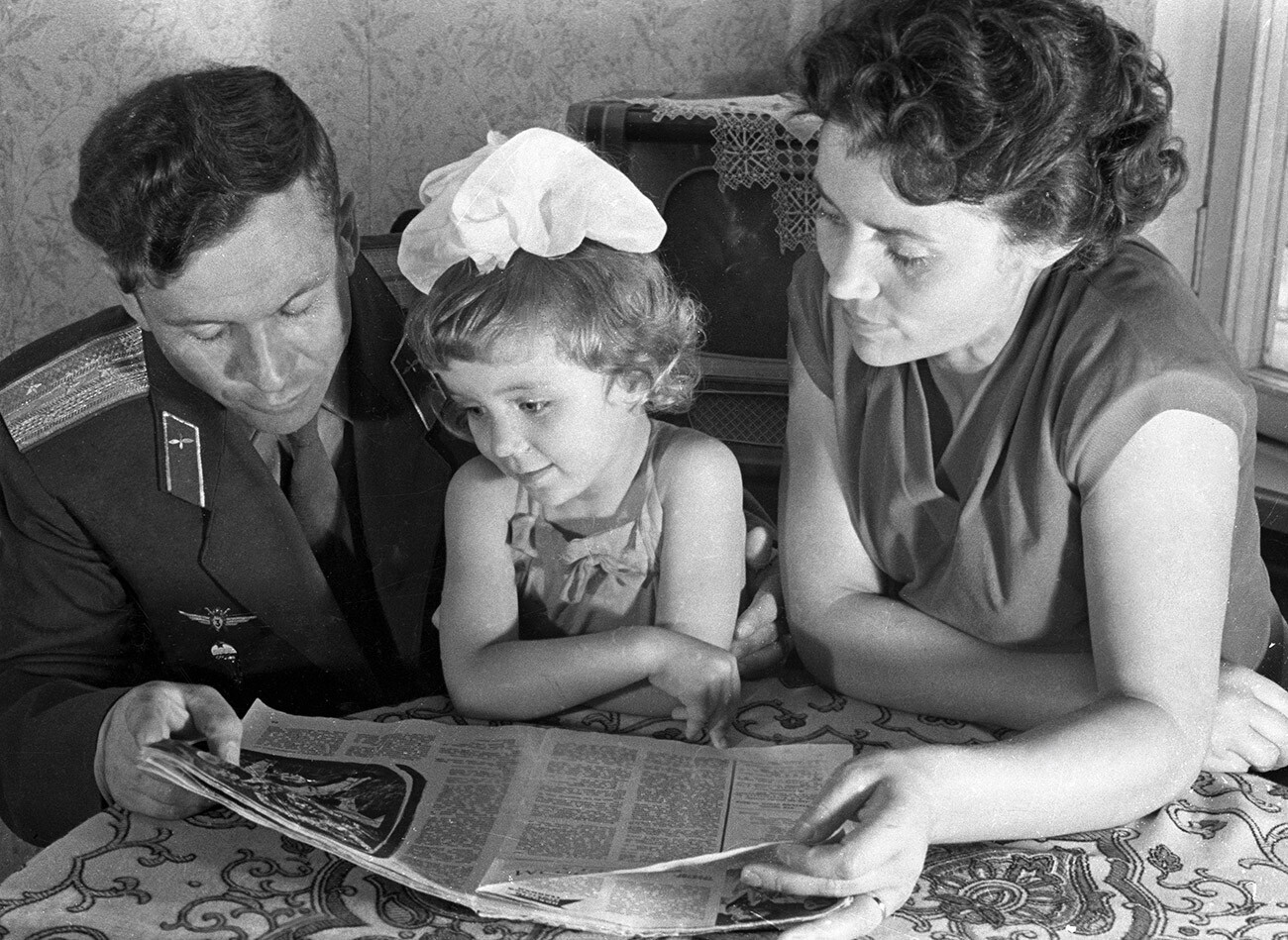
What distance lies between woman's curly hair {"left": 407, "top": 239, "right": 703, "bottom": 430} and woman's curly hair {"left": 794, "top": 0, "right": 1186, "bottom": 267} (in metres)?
0.26

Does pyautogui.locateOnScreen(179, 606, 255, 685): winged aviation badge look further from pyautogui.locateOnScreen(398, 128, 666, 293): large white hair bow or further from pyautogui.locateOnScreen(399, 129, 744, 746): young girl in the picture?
pyautogui.locateOnScreen(398, 128, 666, 293): large white hair bow

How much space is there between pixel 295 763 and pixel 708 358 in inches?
26.9

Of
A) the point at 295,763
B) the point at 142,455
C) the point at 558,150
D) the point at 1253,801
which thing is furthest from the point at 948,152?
the point at 142,455

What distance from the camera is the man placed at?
1128 mm

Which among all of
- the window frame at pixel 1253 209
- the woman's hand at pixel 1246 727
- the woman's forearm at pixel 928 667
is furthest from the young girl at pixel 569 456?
the window frame at pixel 1253 209

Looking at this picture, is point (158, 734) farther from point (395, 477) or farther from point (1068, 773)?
point (1068, 773)

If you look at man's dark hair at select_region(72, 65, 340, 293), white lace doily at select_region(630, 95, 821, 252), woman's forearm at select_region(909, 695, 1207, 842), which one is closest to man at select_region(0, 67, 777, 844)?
man's dark hair at select_region(72, 65, 340, 293)

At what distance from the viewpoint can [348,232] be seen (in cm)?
127

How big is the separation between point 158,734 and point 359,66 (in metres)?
0.81

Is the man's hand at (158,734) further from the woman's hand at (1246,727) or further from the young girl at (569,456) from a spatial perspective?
the woman's hand at (1246,727)

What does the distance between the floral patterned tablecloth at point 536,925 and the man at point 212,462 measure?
0.62ft

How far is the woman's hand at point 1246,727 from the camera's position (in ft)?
3.35

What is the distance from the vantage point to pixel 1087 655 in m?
1.05

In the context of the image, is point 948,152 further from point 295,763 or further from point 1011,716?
point 295,763
